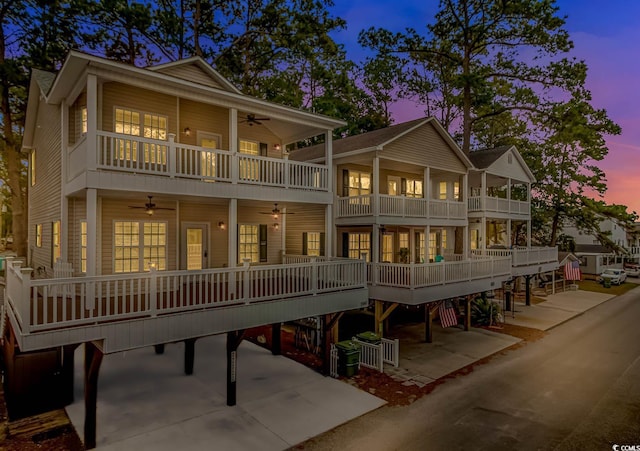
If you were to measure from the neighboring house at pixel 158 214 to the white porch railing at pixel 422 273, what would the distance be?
91.7 inches

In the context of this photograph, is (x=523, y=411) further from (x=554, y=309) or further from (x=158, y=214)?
(x=554, y=309)

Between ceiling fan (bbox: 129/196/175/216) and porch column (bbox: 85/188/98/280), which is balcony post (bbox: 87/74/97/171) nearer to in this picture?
porch column (bbox: 85/188/98/280)

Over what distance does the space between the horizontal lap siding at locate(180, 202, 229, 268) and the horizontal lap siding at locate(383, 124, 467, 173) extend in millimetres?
7493

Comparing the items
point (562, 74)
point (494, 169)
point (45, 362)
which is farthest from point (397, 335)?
point (562, 74)

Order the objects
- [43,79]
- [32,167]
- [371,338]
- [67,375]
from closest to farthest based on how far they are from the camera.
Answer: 1. [67,375]
2. [43,79]
3. [371,338]
4. [32,167]

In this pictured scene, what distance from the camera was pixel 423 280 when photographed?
14156 millimetres

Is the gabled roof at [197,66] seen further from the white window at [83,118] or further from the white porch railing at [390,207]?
the white porch railing at [390,207]

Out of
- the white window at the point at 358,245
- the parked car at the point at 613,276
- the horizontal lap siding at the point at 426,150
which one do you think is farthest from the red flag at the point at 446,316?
the parked car at the point at 613,276

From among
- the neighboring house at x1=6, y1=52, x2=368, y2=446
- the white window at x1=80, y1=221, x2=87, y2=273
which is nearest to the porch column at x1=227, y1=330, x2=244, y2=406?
the neighboring house at x1=6, y1=52, x2=368, y2=446

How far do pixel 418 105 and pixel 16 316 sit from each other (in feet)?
111

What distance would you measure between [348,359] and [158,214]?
26.3 feet

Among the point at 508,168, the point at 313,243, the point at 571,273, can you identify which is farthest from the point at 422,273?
the point at 571,273

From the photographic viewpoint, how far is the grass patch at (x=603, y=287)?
32.7 metres

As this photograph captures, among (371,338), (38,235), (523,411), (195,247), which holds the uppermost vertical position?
(38,235)
